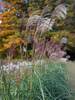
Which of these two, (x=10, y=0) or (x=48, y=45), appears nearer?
(x=48, y=45)

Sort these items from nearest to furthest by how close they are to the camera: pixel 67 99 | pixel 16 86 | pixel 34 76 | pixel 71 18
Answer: pixel 16 86 < pixel 34 76 < pixel 67 99 < pixel 71 18

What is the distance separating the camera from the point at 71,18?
1686 centimetres

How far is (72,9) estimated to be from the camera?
56.0 feet

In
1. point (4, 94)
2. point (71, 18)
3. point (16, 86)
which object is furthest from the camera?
point (71, 18)

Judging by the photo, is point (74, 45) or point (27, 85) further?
point (74, 45)

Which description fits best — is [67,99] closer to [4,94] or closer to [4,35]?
[4,94]

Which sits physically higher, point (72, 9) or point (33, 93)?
point (33, 93)

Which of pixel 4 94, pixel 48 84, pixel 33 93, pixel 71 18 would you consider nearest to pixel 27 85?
pixel 33 93

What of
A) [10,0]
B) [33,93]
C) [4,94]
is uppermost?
[4,94]

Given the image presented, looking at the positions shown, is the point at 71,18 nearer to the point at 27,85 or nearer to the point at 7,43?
the point at 7,43

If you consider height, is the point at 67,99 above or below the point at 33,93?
below

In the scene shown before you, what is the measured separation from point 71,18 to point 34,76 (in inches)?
532

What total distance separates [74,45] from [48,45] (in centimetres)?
1346

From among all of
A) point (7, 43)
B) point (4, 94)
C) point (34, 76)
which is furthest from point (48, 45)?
point (7, 43)
